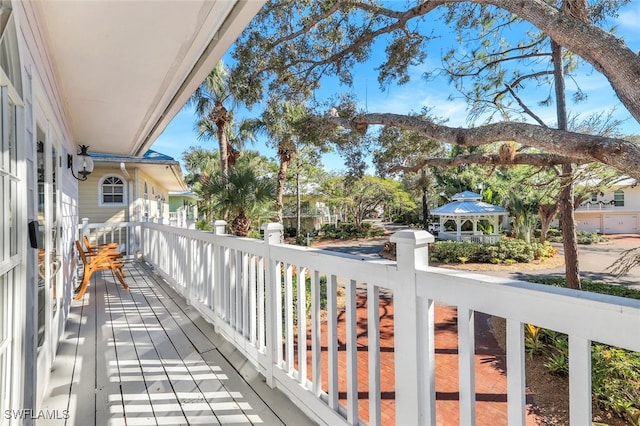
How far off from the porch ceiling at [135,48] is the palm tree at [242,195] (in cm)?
376

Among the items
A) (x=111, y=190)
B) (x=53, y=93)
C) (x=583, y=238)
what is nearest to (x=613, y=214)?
(x=583, y=238)

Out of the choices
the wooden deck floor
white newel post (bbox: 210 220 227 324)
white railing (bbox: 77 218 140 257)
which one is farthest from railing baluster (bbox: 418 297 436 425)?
white railing (bbox: 77 218 140 257)

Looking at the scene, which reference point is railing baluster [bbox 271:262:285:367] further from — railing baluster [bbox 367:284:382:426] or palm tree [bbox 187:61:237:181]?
palm tree [bbox 187:61:237:181]

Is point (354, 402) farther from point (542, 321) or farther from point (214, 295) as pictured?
point (214, 295)

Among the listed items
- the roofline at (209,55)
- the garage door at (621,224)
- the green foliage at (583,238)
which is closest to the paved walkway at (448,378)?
the roofline at (209,55)

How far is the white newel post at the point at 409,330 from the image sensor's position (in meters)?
1.23

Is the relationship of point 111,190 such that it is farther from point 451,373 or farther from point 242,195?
point 451,373

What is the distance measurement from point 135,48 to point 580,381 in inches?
125

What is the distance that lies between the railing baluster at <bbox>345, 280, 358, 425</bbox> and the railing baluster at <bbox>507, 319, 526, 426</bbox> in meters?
0.69

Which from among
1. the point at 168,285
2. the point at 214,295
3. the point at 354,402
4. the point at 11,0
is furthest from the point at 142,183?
the point at 354,402

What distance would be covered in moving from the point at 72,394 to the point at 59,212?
6.14 feet

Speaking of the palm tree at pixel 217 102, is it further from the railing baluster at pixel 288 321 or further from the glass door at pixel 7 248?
the glass door at pixel 7 248

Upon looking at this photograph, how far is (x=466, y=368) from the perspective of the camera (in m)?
1.11

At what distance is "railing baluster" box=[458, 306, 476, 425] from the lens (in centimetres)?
110
